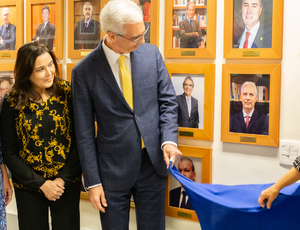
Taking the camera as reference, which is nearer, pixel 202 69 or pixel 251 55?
pixel 251 55

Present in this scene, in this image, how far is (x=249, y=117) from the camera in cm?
190

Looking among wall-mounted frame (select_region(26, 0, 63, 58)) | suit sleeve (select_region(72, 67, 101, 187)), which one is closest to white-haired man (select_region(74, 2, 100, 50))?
wall-mounted frame (select_region(26, 0, 63, 58))

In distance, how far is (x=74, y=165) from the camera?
192 cm

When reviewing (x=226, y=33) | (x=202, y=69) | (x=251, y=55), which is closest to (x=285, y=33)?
(x=251, y=55)

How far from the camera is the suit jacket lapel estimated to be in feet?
5.66

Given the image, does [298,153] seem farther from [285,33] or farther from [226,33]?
[226,33]

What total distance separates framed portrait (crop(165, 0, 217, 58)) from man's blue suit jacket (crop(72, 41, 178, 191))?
0.30 m

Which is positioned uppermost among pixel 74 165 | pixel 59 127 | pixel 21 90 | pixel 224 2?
pixel 224 2

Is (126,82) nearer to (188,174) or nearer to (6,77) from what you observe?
(188,174)

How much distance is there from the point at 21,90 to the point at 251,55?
136 cm

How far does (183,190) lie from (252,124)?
661 mm

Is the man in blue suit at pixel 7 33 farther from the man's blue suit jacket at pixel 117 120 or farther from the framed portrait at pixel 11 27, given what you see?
the man's blue suit jacket at pixel 117 120

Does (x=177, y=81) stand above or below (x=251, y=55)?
below

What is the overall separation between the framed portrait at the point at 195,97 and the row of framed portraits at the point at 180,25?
0.29 ft
